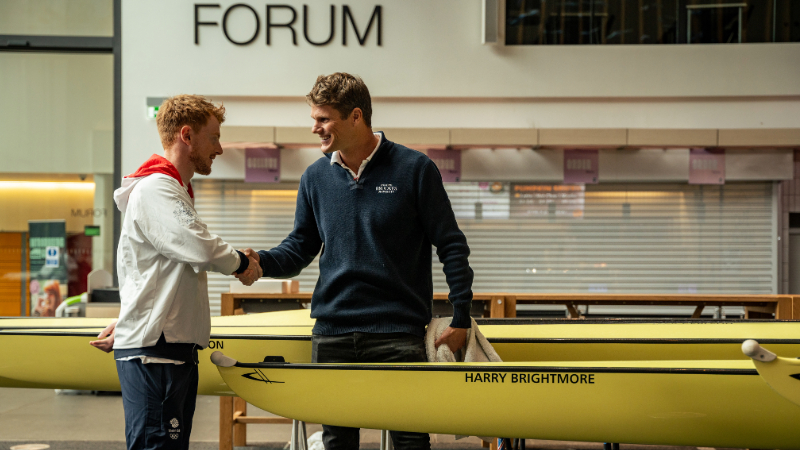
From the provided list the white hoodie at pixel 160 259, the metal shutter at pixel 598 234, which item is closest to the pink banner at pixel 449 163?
the metal shutter at pixel 598 234

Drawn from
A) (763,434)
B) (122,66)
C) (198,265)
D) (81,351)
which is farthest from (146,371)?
(122,66)

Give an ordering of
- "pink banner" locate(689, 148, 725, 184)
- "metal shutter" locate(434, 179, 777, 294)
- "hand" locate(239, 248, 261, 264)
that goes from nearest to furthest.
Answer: "hand" locate(239, 248, 261, 264) < "pink banner" locate(689, 148, 725, 184) < "metal shutter" locate(434, 179, 777, 294)

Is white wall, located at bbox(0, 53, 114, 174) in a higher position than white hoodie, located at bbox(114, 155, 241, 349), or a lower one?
higher

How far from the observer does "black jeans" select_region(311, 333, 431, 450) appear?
78.2 inches

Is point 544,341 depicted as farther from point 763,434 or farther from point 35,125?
point 35,125

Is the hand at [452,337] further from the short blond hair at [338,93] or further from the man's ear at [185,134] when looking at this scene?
the man's ear at [185,134]

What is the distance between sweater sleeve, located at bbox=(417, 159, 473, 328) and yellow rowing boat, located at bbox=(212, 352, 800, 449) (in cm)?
30

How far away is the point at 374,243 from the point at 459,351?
0.53m

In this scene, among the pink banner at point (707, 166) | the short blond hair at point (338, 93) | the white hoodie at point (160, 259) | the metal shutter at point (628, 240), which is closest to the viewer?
the white hoodie at point (160, 259)

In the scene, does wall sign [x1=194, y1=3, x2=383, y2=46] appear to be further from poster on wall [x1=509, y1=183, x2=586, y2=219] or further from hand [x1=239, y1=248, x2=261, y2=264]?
hand [x1=239, y1=248, x2=261, y2=264]

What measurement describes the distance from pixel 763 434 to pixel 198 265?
1865 millimetres

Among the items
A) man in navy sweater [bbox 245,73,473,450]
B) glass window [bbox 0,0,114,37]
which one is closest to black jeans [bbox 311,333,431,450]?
man in navy sweater [bbox 245,73,473,450]

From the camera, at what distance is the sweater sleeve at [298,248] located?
7.20ft

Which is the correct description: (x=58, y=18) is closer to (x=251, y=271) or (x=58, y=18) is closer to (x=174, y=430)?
(x=251, y=271)
